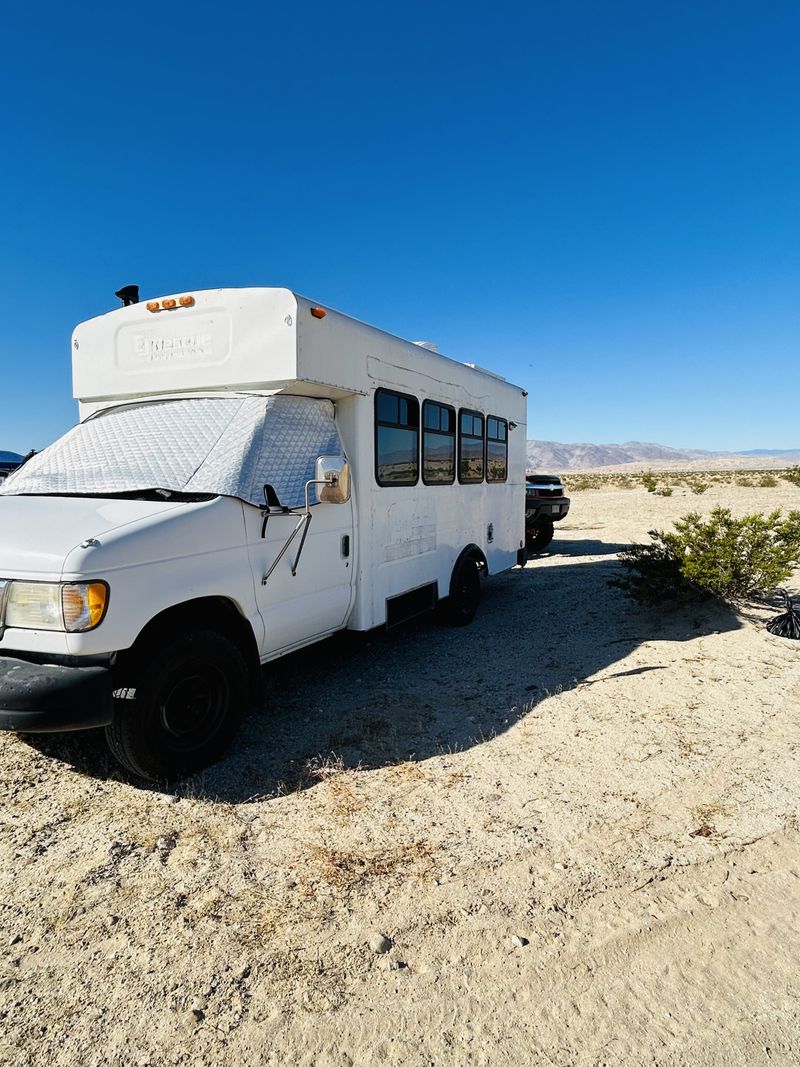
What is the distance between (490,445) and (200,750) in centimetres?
543

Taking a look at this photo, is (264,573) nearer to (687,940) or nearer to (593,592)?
(687,940)

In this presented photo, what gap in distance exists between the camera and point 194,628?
3842 millimetres

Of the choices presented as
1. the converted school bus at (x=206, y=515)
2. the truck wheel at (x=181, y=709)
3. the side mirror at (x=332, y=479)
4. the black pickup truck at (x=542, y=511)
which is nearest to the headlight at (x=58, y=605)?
the converted school bus at (x=206, y=515)

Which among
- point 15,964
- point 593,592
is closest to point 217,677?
point 15,964

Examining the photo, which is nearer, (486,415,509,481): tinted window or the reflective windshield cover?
the reflective windshield cover

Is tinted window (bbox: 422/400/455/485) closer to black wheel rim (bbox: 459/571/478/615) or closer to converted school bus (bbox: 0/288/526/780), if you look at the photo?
converted school bus (bbox: 0/288/526/780)

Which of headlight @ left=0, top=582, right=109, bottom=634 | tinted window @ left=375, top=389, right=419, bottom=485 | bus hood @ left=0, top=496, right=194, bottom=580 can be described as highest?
tinted window @ left=375, top=389, right=419, bottom=485

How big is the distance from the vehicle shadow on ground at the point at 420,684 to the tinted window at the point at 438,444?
177 cm

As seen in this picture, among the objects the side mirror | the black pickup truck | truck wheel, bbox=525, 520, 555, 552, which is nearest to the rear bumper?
the black pickup truck

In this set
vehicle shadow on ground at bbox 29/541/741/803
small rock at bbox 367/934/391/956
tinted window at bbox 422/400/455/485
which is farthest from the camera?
tinted window at bbox 422/400/455/485

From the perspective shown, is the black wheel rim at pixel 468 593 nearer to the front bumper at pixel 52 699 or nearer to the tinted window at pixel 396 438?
the tinted window at pixel 396 438

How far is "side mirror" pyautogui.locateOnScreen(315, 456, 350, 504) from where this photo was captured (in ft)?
14.2

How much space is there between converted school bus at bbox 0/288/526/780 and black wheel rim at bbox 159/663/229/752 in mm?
12

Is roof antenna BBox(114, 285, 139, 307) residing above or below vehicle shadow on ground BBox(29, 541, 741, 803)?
above
